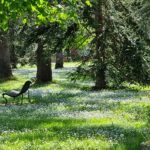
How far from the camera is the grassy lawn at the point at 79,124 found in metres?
11.3

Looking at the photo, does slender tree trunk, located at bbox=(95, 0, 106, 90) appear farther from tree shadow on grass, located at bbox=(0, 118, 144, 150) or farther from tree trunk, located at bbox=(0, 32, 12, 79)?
tree shadow on grass, located at bbox=(0, 118, 144, 150)

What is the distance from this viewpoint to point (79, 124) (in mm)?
14328

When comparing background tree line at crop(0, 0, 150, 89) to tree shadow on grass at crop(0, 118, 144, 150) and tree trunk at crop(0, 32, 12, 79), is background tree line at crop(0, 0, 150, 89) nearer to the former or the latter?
tree trunk at crop(0, 32, 12, 79)

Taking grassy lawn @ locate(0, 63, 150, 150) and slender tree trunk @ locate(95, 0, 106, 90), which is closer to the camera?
grassy lawn @ locate(0, 63, 150, 150)

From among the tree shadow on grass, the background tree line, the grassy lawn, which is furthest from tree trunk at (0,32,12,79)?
the tree shadow on grass

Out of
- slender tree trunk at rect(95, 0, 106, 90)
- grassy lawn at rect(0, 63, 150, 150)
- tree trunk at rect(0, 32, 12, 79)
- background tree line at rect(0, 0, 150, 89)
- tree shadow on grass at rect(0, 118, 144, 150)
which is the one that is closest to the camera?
grassy lawn at rect(0, 63, 150, 150)

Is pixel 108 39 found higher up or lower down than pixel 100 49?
higher up

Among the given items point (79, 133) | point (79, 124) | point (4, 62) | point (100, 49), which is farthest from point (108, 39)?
point (79, 133)

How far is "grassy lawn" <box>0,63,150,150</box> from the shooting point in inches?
444

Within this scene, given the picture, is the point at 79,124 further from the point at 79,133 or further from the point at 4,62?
the point at 4,62

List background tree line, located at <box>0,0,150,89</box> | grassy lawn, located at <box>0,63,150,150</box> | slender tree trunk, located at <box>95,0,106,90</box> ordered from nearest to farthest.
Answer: grassy lawn, located at <box>0,63,150,150</box>, background tree line, located at <box>0,0,150,89</box>, slender tree trunk, located at <box>95,0,106,90</box>

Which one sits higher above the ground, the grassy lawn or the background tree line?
the background tree line

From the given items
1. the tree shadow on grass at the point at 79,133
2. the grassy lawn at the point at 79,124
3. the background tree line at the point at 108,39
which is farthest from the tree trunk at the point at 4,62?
the tree shadow on grass at the point at 79,133

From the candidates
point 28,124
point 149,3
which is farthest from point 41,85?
point 28,124
